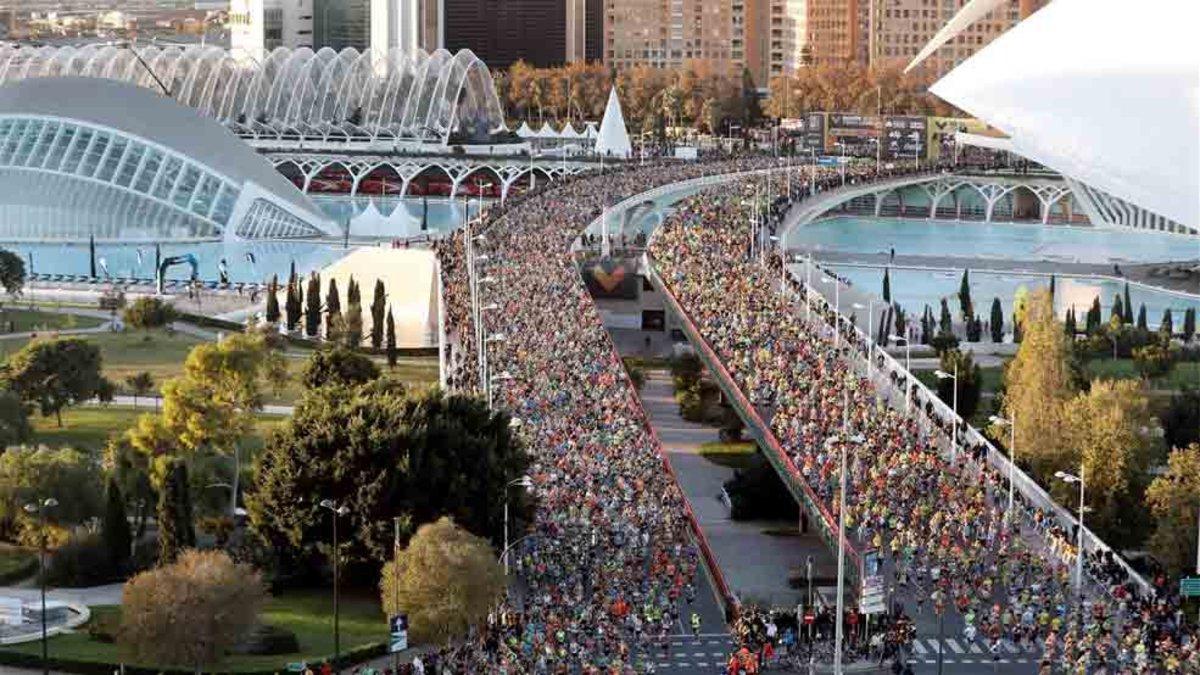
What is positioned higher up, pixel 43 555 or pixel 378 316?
pixel 43 555

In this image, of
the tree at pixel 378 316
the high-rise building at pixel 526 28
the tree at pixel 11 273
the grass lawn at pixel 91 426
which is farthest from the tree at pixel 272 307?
the high-rise building at pixel 526 28

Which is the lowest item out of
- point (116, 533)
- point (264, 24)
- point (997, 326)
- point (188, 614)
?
point (997, 326)

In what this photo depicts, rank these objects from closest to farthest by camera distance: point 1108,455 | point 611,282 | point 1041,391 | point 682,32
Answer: point 1108,455
point 1041,391
point 611,282
point 682,32

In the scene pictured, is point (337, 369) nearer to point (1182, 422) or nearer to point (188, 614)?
point (1182, 422)

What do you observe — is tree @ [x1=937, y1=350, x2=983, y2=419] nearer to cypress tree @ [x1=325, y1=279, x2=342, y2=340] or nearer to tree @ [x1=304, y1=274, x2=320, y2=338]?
cypress tree @ [x1=325, y1=279, x2=342, y2=340]

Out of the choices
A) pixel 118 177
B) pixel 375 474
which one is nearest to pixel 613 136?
pixel 118 177

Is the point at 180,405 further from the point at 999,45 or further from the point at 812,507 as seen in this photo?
the point at 999,45

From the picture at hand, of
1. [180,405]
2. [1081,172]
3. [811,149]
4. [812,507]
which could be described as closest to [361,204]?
[811,149]
